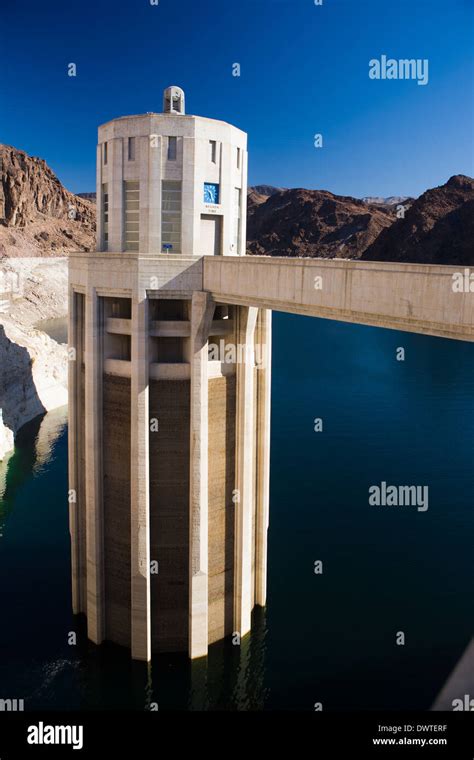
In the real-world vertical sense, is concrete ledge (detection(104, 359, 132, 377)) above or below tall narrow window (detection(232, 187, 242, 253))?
below

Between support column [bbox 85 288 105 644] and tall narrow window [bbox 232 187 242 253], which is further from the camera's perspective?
tall narrow window [bbox 232 187 242 253]

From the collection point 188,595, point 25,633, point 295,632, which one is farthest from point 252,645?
point 25,633

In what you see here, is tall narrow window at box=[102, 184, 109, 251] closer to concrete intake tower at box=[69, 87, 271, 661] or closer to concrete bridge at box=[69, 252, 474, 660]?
concrete intake tower at box=[69, 87, 271, 661]

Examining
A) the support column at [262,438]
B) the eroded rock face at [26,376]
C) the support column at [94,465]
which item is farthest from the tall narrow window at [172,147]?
the eroded rock face at [26,376]

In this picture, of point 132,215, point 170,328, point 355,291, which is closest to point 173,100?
point 132,215

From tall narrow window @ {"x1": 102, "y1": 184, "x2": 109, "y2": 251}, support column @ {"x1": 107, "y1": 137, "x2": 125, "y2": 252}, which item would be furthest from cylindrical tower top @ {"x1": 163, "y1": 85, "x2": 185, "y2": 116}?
tall narrow window @ {"x1": 102, "y1": 184, "x2": 109, "y2": 251}
